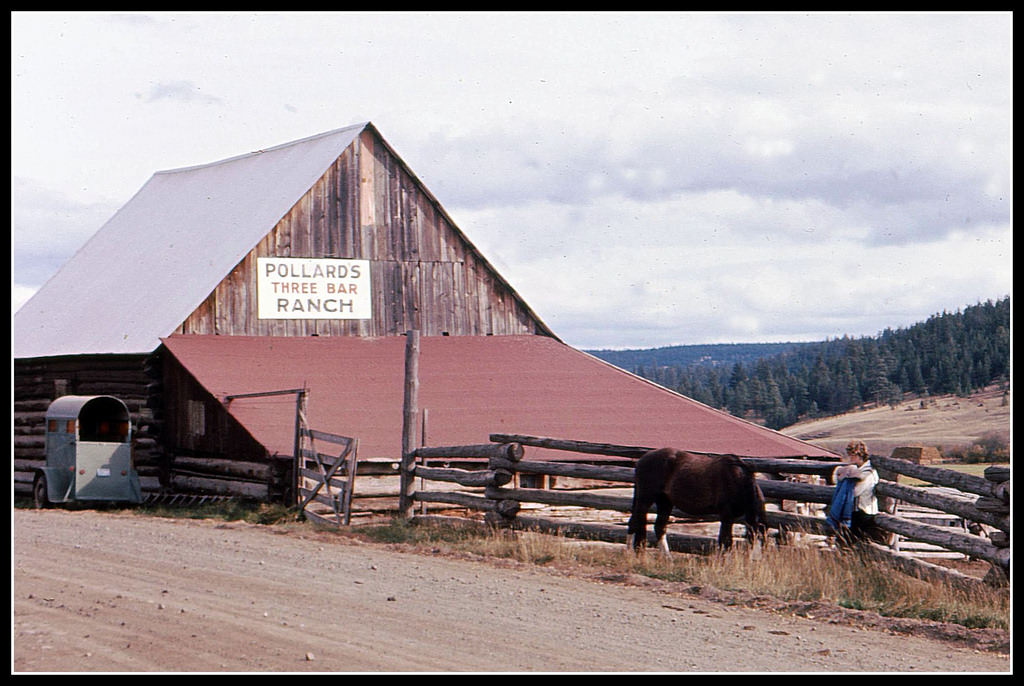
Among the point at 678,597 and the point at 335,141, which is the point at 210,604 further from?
the point at 335,141

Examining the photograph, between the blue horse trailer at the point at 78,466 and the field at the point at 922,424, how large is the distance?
66021mm

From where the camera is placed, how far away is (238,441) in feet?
74.2

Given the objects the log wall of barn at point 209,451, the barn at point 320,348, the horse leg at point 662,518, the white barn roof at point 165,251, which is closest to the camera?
the horse leg at point 662,518

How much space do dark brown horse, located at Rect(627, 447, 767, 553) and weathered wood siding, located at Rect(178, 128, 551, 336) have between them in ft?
41.0

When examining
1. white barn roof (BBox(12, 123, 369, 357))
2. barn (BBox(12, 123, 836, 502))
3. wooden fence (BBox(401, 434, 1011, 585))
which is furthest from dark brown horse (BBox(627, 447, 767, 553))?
white barn roof (BBox(12, 123, 369, 357))

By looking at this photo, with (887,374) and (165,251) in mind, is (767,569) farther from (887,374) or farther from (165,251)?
(887,374)

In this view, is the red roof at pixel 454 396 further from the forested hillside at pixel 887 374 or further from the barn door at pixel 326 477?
the forested hillside at pixel 887 374

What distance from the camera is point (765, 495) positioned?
14.4 meters

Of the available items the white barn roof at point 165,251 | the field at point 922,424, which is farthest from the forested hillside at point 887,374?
the white barn roof at point 165,251

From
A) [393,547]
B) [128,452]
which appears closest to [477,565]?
[393,547]

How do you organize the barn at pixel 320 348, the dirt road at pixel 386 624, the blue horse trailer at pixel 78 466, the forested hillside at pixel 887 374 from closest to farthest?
the dirt road at pixel 386 624 → the blue horse trailer at pixel 78 466 → the barn at pixel 320 348 → the forested hillside at pixel 887 374

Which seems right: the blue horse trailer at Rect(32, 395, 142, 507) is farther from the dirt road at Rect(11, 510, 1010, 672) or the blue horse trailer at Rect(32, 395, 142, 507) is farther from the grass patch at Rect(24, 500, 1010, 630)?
→ the dirt road at Rect(11, 510, 1010, 672)

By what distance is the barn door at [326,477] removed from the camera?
18.5 meters

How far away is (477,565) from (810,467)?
13.6ft
